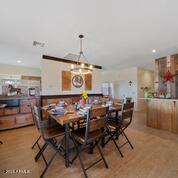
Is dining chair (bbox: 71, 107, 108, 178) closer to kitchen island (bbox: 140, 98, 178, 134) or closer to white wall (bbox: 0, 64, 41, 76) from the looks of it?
kitchen island (bbox: 140, 98, 178, 134)

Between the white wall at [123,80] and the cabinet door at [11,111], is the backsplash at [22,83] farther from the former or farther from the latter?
the white wall at [123,80]

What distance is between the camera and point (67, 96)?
16.8 ft

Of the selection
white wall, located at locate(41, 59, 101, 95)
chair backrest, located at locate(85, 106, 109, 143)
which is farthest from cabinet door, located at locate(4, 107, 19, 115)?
chair backrest, located at locate(85, 106, 109, 143)

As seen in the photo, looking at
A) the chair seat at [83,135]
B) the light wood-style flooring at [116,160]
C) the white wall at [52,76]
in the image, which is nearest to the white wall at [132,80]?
the white wall at [52,76]

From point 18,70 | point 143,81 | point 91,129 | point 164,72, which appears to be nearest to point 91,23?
point 91,129

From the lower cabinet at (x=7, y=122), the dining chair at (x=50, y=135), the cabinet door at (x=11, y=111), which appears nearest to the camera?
the dining chair at (x=50, y=135)

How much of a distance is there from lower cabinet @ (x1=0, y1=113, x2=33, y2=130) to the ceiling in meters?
2.12

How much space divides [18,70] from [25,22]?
4629 mm

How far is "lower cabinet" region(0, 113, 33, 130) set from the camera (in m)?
3.57

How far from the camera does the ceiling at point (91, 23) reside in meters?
1.84

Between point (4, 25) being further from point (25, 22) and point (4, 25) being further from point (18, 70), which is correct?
point (18, 70)

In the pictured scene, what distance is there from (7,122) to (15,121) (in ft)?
0.68

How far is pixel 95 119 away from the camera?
70.8 inches

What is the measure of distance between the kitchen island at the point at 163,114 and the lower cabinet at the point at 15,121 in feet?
12.9
